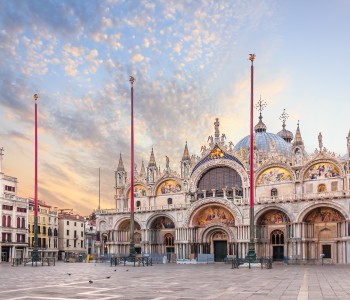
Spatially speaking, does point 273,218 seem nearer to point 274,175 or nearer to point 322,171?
point 274,175

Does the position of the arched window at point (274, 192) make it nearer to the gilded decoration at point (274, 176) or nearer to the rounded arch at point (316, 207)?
the gilded decoration at point (274, 176)

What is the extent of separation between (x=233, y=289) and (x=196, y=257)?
5037 cm

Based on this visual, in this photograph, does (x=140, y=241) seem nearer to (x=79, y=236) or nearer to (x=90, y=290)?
(x=79, y=236)

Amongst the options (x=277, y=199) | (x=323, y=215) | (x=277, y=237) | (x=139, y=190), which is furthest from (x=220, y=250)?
(x=139, y=190)

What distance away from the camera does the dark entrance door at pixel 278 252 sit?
7222cm

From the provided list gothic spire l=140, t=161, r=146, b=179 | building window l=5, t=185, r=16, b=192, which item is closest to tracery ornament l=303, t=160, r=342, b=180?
gothic spire l=140, t=161, r=146, b=179

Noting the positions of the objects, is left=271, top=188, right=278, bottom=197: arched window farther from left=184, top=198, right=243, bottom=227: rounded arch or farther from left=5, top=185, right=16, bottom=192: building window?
left=5, top=185, right=16, bottom=192: building window

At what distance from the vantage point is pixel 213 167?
7994 cm

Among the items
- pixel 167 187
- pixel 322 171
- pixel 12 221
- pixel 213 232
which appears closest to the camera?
pixel 322 171

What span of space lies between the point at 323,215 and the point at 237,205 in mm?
11680

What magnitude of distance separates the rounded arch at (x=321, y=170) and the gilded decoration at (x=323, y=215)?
437 cm

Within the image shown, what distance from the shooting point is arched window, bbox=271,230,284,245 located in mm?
72250

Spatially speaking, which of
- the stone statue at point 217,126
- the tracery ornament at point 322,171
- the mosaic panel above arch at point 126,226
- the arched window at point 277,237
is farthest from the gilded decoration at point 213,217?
the mosaic panel above arch at point 126,226

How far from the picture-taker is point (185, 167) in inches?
3258
